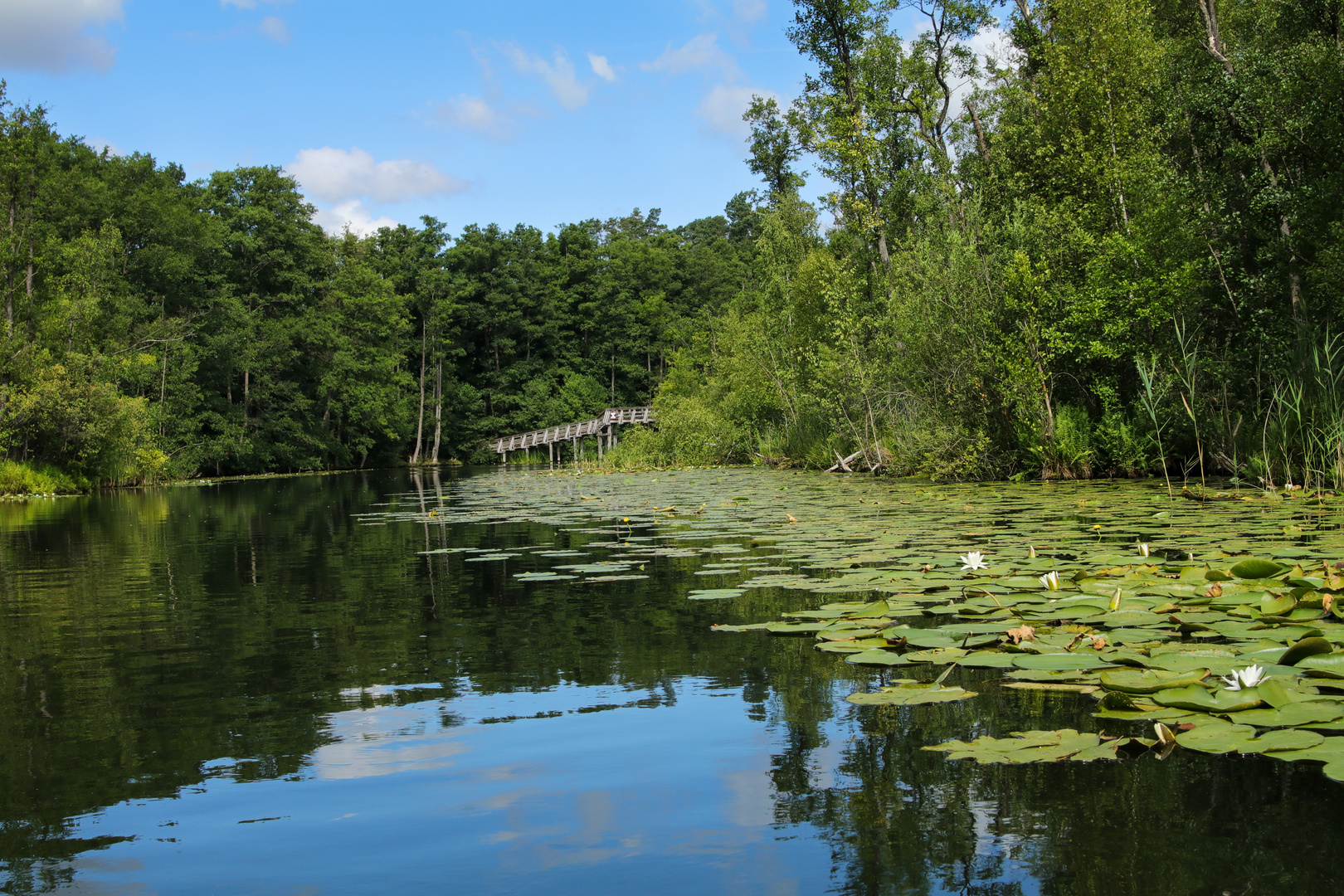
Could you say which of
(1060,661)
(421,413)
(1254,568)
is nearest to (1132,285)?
(1254,568)

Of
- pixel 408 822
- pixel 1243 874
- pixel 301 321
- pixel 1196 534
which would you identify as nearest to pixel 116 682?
pixel 408 822

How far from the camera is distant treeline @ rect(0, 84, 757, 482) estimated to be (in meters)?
25.9

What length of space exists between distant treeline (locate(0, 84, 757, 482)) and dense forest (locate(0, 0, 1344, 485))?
0.16m

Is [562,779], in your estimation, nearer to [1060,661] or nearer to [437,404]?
[1060,661]

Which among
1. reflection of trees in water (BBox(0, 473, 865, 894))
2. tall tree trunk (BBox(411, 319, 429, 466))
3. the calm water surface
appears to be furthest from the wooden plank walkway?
the calm water surface

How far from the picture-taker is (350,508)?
14.7 m

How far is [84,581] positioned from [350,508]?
8388 mm

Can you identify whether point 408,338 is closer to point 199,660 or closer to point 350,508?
point 350,508

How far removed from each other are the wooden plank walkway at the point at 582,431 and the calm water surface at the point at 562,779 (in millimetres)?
38583

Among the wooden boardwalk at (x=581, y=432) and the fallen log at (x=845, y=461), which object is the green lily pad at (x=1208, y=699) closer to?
the fallen log at (x=845, y=461)

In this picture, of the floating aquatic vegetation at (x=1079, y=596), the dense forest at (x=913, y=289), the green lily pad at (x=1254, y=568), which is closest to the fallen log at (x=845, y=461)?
the dense forest at (x=913, y=289)

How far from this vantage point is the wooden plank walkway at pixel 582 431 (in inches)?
1825

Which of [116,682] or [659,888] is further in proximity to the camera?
[116,682]

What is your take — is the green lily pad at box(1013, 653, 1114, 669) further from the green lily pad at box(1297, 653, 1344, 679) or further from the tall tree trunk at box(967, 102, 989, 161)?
the tall tree trunk at box(967, 102, 989, 161)
